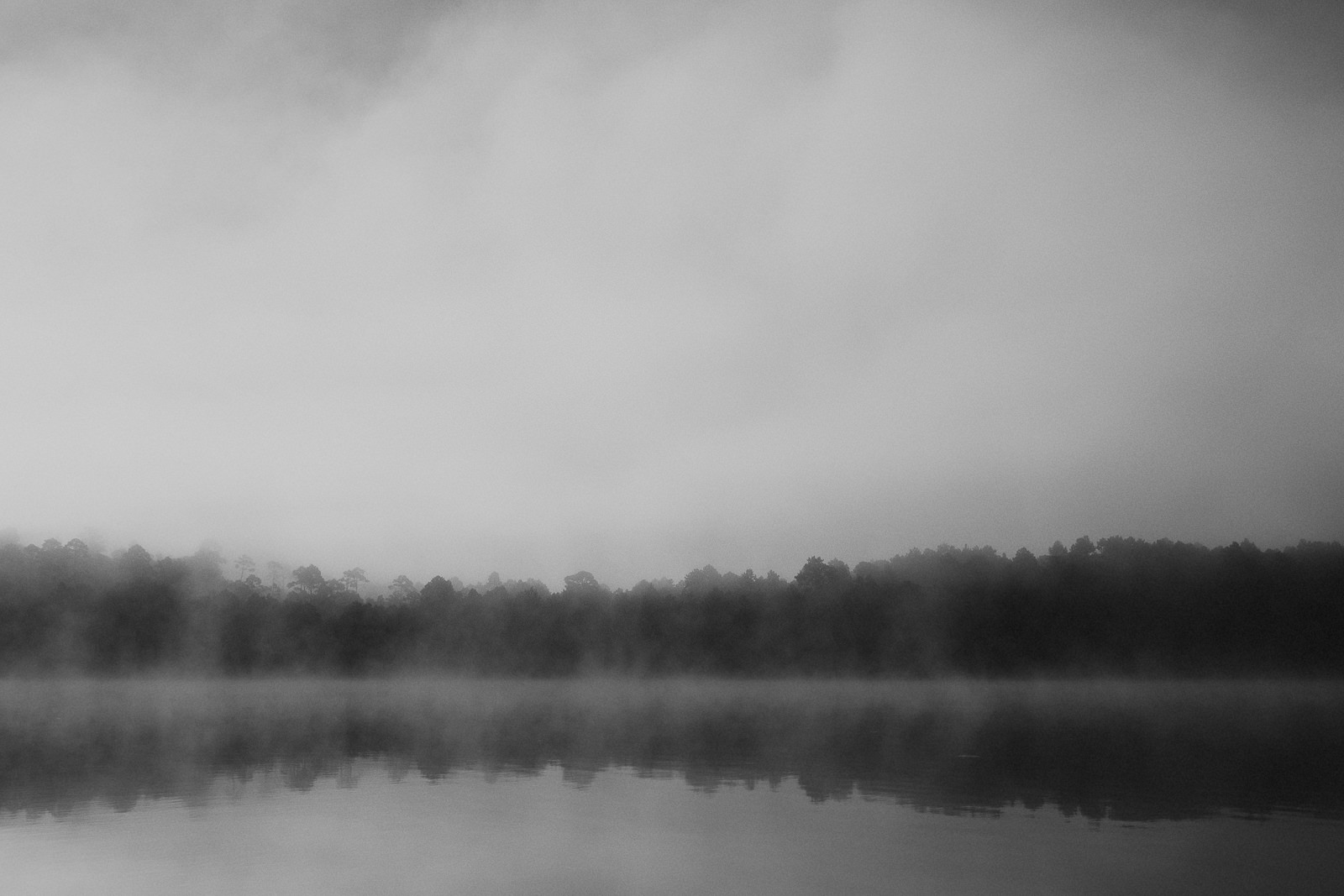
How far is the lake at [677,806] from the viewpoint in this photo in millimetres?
13883

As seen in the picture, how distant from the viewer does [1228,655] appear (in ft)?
Result: 281

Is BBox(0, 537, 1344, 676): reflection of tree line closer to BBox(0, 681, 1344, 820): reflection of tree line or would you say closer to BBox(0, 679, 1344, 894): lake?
BBox(0, 681, 1344, 820): reflection of tree line

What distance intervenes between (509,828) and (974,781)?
10776 mm

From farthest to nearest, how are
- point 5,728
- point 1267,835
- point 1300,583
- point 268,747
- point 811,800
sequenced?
1. point 1300,583
2. point 5,728
3. point 268,747
4. point 811,800
5. point 1267,835

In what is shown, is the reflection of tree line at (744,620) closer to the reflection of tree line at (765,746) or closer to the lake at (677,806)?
the reflection of tree line at (765,746)

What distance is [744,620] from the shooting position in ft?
323

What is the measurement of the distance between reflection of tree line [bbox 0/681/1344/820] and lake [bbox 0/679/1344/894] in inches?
6.7

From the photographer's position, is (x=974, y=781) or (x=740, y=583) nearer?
(x=974, y=781)

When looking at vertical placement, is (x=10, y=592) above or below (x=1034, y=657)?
above

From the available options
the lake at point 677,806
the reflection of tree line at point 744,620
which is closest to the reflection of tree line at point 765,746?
the lake at point 677,806

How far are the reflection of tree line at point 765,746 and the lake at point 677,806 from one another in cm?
17

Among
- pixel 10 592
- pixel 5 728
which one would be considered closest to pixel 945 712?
pixel 5 728

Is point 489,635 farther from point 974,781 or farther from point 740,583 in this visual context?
point 974,781

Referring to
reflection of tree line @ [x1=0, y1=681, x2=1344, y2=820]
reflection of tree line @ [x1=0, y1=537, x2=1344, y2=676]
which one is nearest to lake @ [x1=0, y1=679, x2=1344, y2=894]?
reflection of tree line @ [x1=0, y1=681, x2=1344, y2=820]
